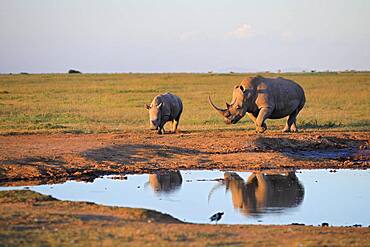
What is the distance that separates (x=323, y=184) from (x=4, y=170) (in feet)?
26.0

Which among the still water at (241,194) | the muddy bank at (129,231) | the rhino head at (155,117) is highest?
the rhino head at (155,117)

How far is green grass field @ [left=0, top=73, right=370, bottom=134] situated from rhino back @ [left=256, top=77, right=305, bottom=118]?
217cm

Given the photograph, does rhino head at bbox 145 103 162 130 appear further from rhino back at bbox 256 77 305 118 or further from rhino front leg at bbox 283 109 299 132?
rhino front leg at bbox 283 109 299 132

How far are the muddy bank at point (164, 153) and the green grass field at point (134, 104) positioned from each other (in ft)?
12.4

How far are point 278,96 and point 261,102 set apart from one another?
2.93 feet

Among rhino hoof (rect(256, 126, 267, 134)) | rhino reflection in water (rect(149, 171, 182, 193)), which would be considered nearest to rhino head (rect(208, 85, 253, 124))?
rhino hoof (rect(256, 126, 267, 134))

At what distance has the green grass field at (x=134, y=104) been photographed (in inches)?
1196

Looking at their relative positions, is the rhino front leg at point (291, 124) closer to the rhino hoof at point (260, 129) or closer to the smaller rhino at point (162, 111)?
the rhino hoof at point (260, 129)

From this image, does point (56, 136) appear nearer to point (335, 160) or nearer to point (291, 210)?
point (335, 160)

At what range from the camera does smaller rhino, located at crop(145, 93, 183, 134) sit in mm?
26750

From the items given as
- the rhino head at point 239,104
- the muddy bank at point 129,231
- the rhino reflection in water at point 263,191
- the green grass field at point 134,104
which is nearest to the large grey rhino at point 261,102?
the rhino head at point 239,104

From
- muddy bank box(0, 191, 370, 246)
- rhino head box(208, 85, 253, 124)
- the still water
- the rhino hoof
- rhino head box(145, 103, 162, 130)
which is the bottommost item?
the still water

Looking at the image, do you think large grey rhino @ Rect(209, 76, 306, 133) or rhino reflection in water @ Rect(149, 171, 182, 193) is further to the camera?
large grey rhino @ Rect(209, 76, 306, 133)

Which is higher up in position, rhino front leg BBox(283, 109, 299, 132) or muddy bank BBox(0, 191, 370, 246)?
rhino front leg BBox(283, 109, 299, 132)
